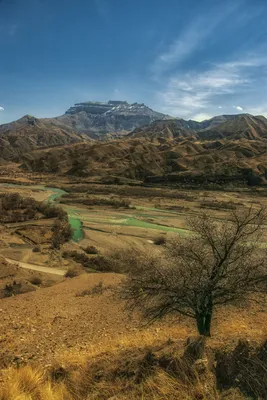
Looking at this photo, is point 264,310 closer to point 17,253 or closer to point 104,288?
point 104,288

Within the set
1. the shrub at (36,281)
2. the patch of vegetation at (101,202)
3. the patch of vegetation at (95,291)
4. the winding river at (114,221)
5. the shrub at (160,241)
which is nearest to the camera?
the patch of vegetation at (95,291)

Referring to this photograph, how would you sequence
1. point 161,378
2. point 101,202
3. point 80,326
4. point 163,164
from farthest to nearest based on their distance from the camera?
point 163,164, point 101,202, point 80,326, point 161,378

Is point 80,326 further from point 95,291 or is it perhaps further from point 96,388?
point 96,388

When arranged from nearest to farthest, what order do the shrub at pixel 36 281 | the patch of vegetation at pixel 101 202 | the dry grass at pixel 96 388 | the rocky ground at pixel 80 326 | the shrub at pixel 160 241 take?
the dry grass at pixel 96 388 → the rocky ground at pixel 80 326 → the shrub at pixel 36 281 → the shrub at pixel 160 241 → the patch of vegetation at pixel 101 202

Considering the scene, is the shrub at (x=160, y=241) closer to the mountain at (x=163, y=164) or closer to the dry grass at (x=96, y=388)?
the dry grass at (x=96, y=388)

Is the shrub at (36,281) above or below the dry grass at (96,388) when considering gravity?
below

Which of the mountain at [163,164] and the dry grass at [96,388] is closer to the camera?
the dry grass at [96,388]

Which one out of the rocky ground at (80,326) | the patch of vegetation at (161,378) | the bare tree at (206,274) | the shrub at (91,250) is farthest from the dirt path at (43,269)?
the patch of vegetation at (161,378)

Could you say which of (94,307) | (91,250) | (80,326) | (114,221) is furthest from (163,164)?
(80,326)

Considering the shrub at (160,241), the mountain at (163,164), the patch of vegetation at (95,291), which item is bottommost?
the shrub at (160,241)

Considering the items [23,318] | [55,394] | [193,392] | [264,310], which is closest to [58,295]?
[23,318]

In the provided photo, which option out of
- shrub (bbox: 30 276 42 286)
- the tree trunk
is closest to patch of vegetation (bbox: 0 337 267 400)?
the tree trunk

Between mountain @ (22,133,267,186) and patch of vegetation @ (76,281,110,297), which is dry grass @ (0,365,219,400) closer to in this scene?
patch of vegetation @ (76,281,110,297)
